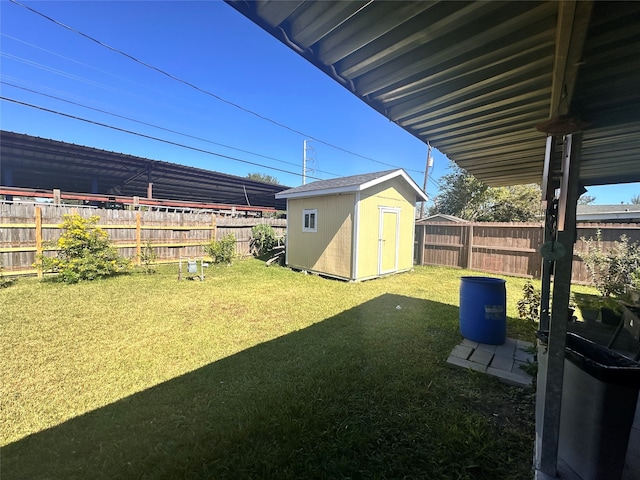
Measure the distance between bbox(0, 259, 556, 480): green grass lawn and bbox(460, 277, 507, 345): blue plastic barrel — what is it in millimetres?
377

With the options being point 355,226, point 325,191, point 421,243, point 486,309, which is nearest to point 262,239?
point 325,191

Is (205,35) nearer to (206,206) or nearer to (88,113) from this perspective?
(88,113)

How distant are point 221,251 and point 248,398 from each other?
24.4ft

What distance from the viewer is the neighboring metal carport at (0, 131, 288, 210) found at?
916 centimetres

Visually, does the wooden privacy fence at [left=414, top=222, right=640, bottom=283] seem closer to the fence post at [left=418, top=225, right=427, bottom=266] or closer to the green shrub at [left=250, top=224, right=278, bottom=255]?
the fence post at [left=418, top=225, right=427, bottom=266]

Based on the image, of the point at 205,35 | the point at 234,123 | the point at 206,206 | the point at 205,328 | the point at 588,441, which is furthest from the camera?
the point at 234,123

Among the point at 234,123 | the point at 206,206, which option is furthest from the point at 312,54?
the point at 234,123

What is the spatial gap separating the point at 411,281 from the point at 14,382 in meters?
7.18

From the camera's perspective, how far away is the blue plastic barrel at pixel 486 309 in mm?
3125

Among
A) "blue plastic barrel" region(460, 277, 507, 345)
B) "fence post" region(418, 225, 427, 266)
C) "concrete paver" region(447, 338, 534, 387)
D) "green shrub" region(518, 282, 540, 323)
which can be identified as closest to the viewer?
"concrete paver" region(447, 338, 534, 387)

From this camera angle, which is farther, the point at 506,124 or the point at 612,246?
the point at 612,246

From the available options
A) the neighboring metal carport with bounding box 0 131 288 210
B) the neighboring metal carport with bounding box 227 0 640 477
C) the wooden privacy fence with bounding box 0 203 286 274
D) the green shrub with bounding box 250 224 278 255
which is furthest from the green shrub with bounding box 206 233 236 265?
the neighboring metal carport with bounding box 227 0 640 477

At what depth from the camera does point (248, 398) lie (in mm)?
2186

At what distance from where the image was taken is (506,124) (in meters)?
2.14
